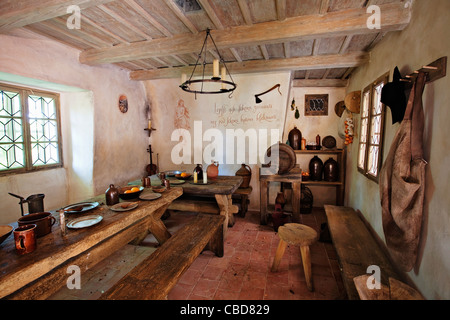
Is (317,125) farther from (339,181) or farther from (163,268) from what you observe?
(163,268)

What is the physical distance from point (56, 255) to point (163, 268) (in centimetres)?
80

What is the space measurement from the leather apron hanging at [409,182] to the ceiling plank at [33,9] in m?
2.90

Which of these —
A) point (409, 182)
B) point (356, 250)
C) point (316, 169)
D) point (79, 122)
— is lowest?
point (356, 250)

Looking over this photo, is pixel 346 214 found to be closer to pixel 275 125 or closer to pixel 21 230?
pixel 275 125

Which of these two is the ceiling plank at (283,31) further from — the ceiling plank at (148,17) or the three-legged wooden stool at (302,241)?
the three-legged wooden stool at (302,241)

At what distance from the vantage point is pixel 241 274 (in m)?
2.75


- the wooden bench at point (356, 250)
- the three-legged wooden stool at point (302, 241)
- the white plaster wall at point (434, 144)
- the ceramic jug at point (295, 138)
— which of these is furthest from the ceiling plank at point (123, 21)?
the wooden bench at point (356, 250)

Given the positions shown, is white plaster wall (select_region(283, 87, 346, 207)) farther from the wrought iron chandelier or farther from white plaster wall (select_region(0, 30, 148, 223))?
white plaster wall (select_region(0, 30, 148, 223))

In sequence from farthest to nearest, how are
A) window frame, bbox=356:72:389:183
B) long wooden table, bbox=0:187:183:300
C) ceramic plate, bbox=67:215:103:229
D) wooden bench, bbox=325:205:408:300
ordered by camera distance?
1. window frame, bbox=356:72:389:183
2. wooden bench, bbox=325:205:408:300
3. ceramic plate, bbox=67:215:103:229
4. long wooden table, bbox=0:187:183:300

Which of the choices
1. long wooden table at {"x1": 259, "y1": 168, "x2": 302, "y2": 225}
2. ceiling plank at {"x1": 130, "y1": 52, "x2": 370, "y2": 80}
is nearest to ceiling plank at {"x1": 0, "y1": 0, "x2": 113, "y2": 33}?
ceiling plank at {"x1": 130, "y1": 52, "x2": 370, "y2": 80}

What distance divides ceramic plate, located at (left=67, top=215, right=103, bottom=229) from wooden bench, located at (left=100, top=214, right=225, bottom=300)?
21.7 inches

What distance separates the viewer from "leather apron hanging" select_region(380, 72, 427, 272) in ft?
5.73

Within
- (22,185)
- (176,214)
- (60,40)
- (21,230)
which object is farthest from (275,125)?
(22,185)

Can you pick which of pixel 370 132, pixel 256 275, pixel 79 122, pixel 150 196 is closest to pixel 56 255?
pixel 150 196
